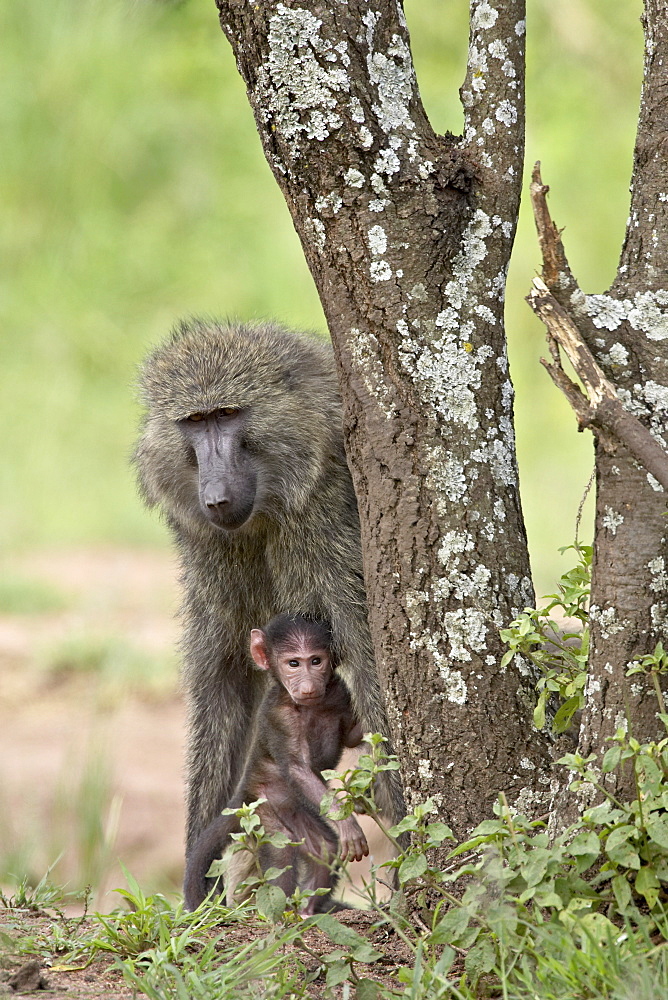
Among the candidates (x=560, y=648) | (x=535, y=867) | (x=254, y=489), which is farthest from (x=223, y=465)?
(x=535, y=867)

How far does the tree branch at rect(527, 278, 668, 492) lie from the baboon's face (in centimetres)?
103

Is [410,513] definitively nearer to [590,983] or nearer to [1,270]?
[590,983]

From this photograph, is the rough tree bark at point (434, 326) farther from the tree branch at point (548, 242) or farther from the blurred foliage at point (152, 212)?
the blurred foliage at point (152, 212)

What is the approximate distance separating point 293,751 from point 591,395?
1.39 meters

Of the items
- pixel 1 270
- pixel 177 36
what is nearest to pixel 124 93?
pixel 177 36

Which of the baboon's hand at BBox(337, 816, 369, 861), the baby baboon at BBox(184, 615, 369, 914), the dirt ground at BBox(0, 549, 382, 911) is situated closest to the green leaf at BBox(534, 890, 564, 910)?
the baboon's hand at BBox(337, 816, 369, 861)

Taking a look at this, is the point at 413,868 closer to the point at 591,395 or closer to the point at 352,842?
the point at 352,842

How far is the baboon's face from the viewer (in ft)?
9.16

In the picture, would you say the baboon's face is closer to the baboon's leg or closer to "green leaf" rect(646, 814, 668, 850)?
the baboon's leg

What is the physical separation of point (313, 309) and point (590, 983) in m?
7.06

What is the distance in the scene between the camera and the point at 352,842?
2.64 metres

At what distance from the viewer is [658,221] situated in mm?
2076

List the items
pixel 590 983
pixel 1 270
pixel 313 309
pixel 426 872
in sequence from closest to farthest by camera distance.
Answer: pixel 590 983
pixel 426 872
pixel 313 309
pixel 1 270

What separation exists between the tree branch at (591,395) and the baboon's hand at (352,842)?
112cm
